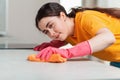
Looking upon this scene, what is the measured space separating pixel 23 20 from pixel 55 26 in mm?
583

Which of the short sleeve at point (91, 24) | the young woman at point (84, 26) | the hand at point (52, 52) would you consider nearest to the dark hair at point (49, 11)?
the young woman at point (84, 26)

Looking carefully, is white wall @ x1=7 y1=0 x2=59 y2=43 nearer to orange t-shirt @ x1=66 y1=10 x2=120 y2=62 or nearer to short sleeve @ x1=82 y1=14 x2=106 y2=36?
orange t-shirt @ x1=66 y1=10 x2=120 y2=62

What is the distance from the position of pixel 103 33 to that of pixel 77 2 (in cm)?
94

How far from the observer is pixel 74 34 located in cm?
105

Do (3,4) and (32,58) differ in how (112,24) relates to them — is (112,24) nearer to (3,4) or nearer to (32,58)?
(32,58)

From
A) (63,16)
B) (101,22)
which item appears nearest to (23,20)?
(63,16)

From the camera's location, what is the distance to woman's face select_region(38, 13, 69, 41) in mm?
945

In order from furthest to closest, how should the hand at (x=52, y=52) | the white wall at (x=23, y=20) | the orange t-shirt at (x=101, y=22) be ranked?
1. the white wall at (x=23, y=20)
2. the orange t-shirt at (x=101, y=22)
3. the hand at (x=52, y=52)

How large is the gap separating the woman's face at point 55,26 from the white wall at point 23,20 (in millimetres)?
519

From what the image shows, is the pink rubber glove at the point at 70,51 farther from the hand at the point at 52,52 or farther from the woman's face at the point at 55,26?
the woman's face at the point at 55,26

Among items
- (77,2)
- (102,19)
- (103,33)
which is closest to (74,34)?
(102,19)

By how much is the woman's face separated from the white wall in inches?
20.4

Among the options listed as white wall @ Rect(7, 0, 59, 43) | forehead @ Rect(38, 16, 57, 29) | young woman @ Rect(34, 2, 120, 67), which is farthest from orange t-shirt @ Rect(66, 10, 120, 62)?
white wall @ Rect(7, 0, 59, 43)

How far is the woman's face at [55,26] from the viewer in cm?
95
